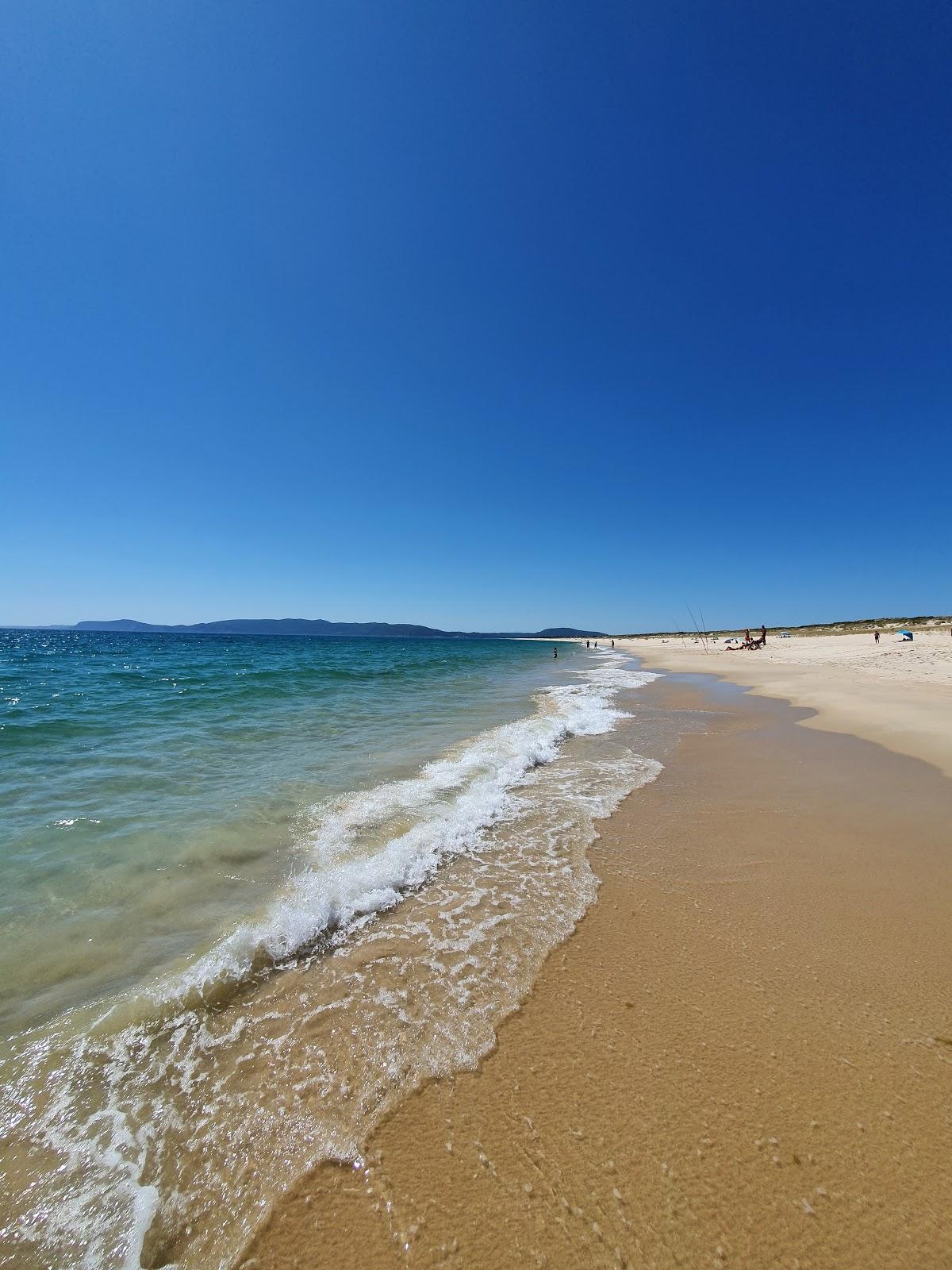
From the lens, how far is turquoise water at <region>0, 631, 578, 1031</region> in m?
3.90

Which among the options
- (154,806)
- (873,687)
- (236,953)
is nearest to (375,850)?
(236,953)

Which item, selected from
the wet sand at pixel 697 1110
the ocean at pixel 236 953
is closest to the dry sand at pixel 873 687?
the ocean at pixel 236 953

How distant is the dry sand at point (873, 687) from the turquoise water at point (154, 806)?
8.57m

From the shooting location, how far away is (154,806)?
261 inches

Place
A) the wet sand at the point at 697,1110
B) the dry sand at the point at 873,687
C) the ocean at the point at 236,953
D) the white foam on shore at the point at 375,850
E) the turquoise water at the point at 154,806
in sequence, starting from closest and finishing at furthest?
1. the wet sand at the point at 697,1110
2. the ocean at the point at 236,953
3. the white foam on shore at the point at 375,850
4. the turquoise water at the point at 154,806
5. the dry sand at the point at 873,687

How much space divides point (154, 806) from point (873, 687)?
72.0ft

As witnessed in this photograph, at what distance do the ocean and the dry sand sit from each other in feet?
18.1

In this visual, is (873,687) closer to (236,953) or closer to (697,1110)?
(697,1110)

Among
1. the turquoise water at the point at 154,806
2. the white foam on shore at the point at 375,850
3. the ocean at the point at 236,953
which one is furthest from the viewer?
the turquoise water at the point at 154,806

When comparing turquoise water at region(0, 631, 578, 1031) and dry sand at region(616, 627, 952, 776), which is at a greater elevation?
dry sand at region(616, 627, 952, 776)

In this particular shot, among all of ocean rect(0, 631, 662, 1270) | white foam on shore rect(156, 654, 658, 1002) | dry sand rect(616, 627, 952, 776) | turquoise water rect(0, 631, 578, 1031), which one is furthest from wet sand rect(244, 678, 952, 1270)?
dry sand rect(616, 627, 952, 776)

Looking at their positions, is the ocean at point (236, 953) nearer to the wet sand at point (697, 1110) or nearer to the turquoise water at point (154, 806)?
the turquoise water at point (154, 806)

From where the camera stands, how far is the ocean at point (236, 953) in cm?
224

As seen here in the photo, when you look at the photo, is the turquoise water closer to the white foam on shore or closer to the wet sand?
the white foam on shore
